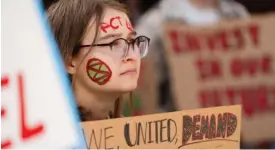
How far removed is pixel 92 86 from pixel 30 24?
0.19 m

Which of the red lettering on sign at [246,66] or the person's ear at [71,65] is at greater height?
the person's ear at [71,65]

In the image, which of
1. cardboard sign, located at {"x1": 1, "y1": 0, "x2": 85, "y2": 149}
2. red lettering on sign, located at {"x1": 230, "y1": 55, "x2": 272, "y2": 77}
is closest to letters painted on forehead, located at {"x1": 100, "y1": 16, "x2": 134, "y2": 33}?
cardboard sign, located at {"x1": 1, "y1": 0, "x2": 85, "y2": 149}

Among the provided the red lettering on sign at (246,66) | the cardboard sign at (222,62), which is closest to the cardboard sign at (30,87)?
the cardboard sign at (222,62)

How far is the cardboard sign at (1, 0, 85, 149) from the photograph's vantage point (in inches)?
32.4

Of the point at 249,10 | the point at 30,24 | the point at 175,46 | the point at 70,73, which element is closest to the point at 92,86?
the point at 70,73

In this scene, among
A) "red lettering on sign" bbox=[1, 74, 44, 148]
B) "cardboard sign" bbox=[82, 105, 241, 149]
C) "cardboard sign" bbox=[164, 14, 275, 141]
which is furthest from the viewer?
"cardboard sign" bbox=[164, 14, 275, 141]

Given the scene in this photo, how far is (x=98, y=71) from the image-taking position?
979 millimetres

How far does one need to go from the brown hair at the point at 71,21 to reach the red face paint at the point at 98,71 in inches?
1.3

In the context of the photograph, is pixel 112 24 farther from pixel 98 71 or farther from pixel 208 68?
pixel 208 68

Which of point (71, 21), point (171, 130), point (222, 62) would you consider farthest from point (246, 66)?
point (71, 21)

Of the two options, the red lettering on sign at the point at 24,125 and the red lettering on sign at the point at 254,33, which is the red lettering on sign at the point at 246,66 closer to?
the red lettering on sign at the point at 254,33

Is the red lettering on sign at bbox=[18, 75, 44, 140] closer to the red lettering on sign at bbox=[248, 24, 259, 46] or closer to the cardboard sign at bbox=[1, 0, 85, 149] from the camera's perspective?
the cardboard sign at bbox=[1, 0, 85, 149]

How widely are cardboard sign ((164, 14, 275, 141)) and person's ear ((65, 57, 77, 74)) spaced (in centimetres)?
52

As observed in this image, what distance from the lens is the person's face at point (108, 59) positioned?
0.97 metres
